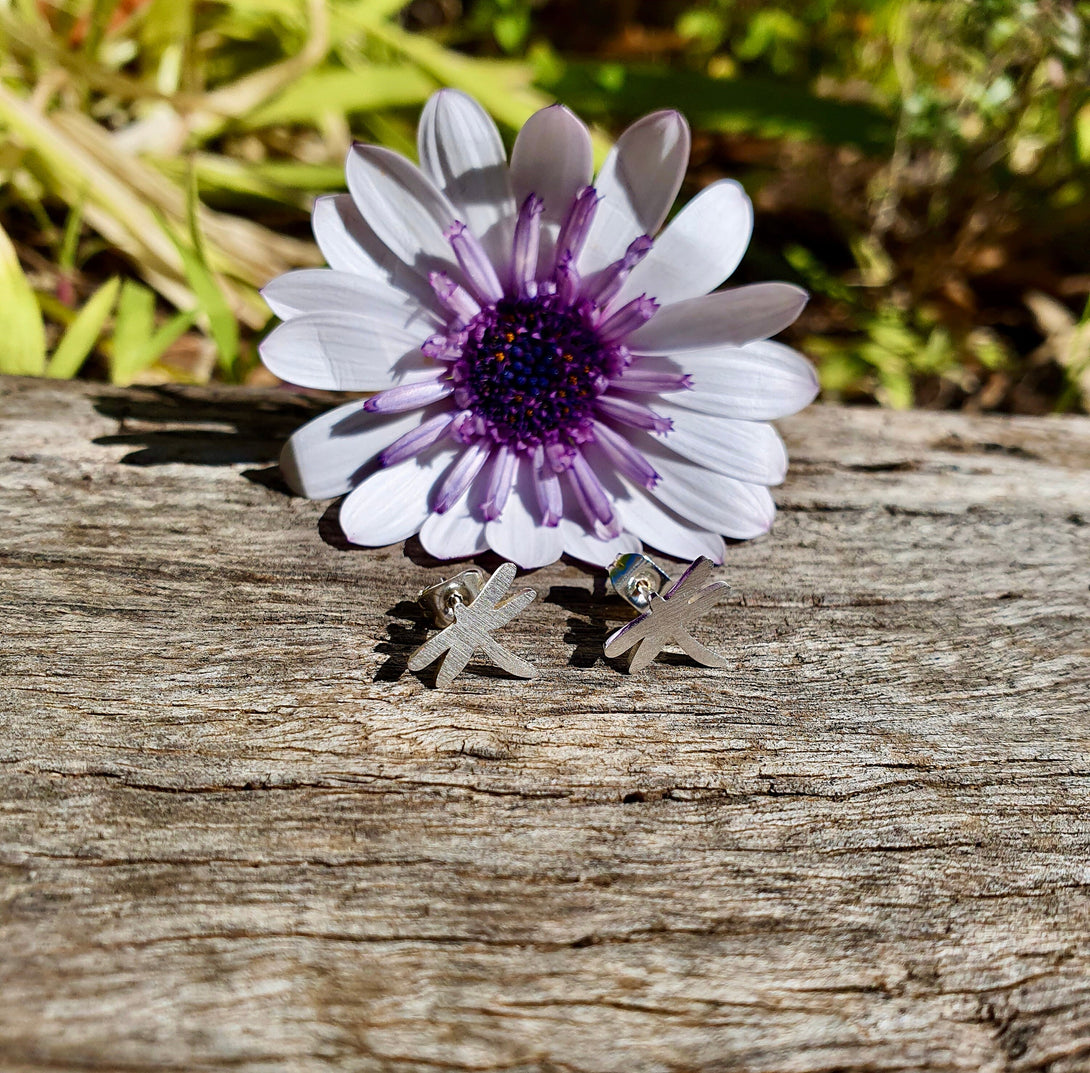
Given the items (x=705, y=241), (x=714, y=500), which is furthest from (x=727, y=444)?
(x=705, y=241)

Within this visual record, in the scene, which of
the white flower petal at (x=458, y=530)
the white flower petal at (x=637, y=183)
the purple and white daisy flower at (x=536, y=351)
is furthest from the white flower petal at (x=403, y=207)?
the white flower petal at (x=458, y=530)

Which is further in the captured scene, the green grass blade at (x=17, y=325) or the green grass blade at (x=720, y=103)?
the green grass blade at (x=720, y=103)

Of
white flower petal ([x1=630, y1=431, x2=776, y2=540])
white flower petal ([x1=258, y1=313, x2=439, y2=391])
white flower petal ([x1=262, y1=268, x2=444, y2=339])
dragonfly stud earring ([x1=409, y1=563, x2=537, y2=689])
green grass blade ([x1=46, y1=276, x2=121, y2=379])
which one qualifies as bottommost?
green grass blade ([x1=46, y1=276, x2=121, y2=379])

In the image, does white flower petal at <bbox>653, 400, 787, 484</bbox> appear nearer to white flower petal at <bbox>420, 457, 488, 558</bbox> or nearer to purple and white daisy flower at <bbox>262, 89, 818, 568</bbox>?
purple and white daisy flower at <bbox>262, 89, 818, 568</bbox>

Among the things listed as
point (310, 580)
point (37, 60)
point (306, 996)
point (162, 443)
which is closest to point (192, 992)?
point (306, 996)

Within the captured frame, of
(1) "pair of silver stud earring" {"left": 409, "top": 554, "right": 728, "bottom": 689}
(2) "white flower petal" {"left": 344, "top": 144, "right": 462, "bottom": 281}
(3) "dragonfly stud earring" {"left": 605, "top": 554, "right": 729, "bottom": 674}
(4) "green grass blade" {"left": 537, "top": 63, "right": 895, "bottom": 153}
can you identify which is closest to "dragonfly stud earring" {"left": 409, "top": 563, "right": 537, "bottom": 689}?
(1) "pair of silver stud earring" {"left": 409, "top": 554, "right": 728, "bottom": 689}

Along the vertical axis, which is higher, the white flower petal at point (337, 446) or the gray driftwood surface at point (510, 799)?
the white flower petal at point (337, 446)

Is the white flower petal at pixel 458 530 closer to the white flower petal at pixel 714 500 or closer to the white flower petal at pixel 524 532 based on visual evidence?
the white flower petal at pixel 524 532

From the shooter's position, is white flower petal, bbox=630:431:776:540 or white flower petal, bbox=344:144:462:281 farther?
white flower petal, bbox=630:431:776:540
